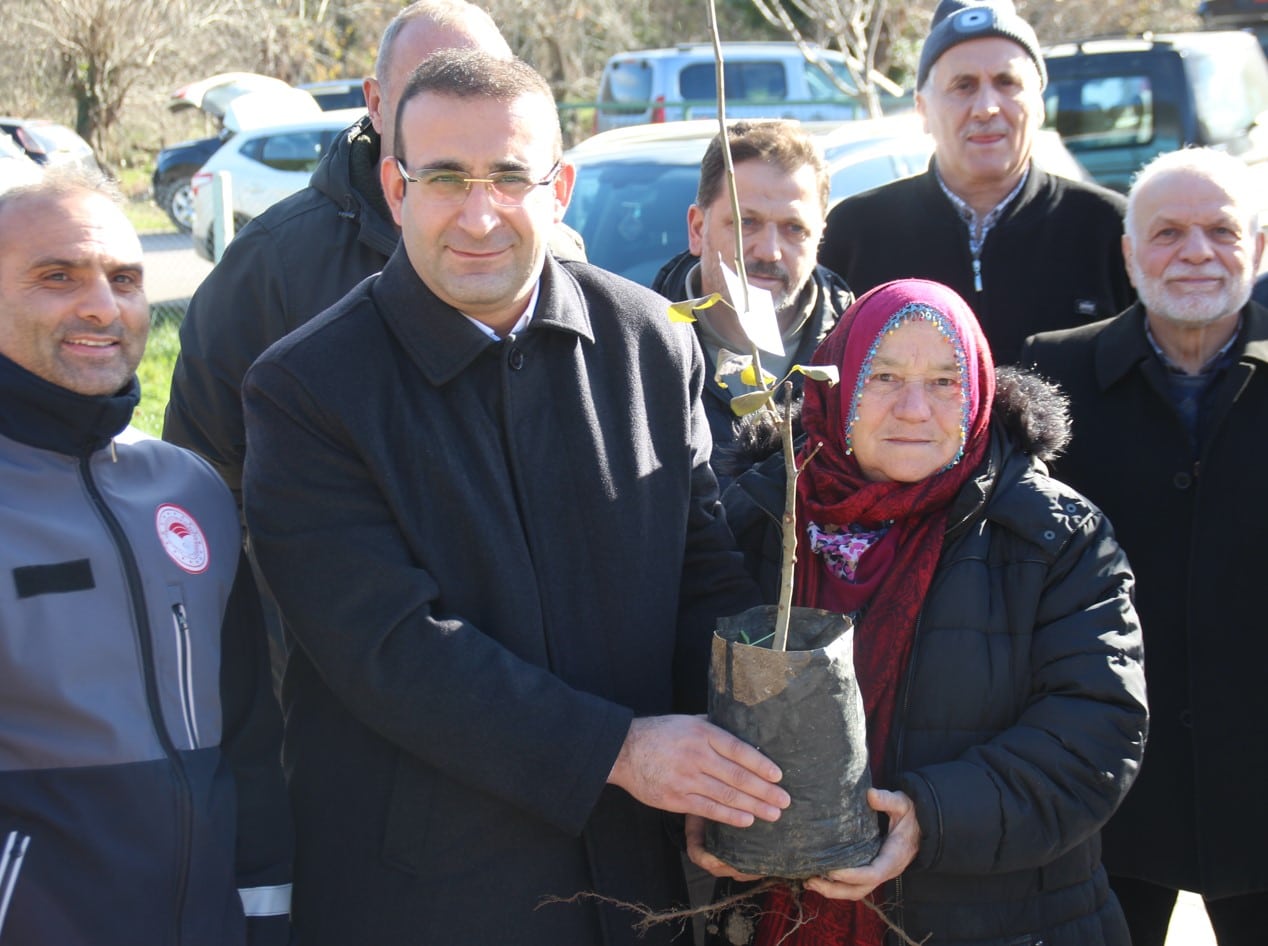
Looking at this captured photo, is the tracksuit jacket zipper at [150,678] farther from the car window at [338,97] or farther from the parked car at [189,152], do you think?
the car window at [338,97]

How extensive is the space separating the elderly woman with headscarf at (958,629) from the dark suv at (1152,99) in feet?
29.1

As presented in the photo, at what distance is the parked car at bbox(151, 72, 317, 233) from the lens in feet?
58.7

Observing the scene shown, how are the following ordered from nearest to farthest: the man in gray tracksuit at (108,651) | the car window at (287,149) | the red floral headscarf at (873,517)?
the man in gray tracksuit at (108,651) < the red floral headscarf at (873,517) < the car window at (287,149)

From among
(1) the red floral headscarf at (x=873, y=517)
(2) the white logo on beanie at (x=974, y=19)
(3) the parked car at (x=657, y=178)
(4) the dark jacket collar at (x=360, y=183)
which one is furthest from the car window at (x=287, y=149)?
(1) the red floral headscarf at (x=873, y=517)

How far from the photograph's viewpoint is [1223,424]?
2898mm

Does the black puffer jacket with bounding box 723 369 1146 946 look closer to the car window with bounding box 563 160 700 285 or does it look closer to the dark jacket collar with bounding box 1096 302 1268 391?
the dark jacket collar with bounding box 1096 302 1268 391

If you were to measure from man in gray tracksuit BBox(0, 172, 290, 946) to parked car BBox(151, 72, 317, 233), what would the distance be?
16.3 metres

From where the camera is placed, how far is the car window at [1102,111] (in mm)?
10836

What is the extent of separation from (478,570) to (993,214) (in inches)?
88.2

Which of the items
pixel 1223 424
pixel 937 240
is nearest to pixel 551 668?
pixel 1223 424

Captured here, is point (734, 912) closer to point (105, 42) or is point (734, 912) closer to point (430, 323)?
point (430, 323)

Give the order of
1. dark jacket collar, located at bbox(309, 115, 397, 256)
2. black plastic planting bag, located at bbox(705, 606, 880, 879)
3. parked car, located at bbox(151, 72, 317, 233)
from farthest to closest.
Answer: parked car, located at bbox(151, 72, 317, 233) < dark jacket collar, located at bbox(309, 115, 397, 256) < black plastic planting bag, located at bbox(705, 606, 880, 879)

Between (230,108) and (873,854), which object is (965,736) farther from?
(230,108)

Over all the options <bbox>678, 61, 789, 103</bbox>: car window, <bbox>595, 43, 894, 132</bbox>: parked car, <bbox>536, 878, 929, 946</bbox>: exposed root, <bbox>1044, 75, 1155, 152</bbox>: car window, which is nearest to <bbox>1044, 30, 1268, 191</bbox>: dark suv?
<bbox>1044, 75, 1155, 152</bbox>: car window
